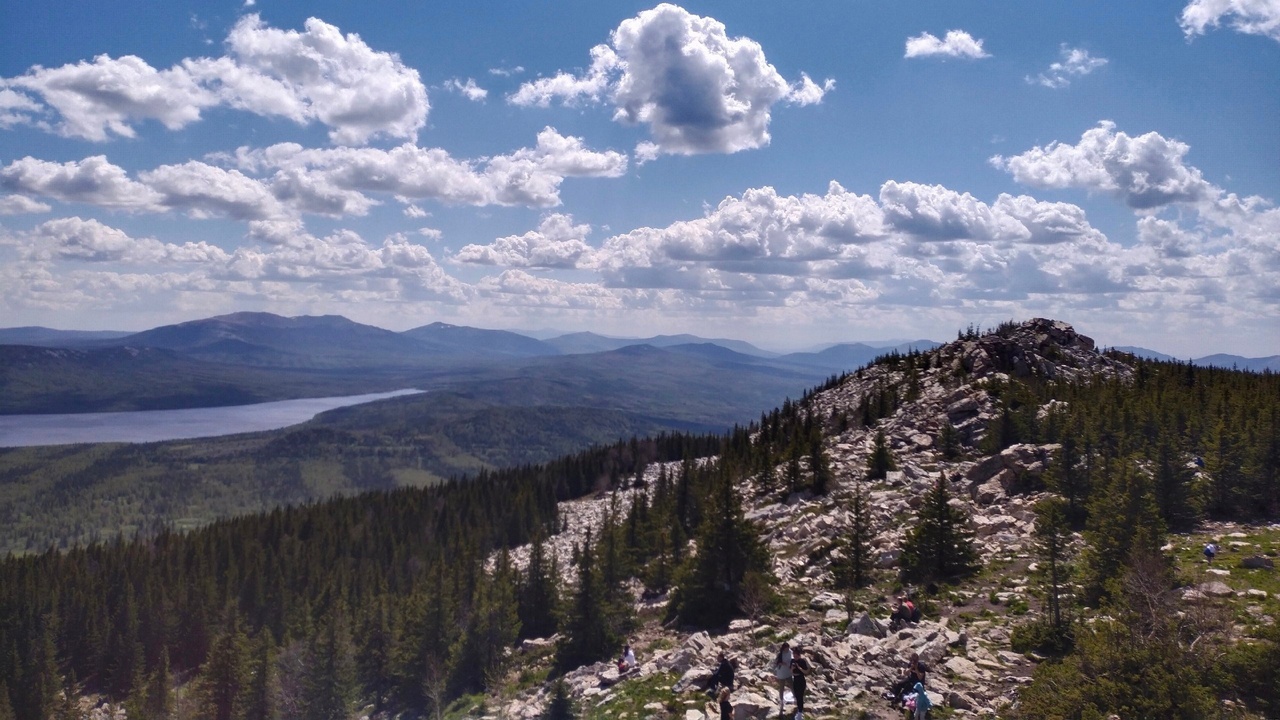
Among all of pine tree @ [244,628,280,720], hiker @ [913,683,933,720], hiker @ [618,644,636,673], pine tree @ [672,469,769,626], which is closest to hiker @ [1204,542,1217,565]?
hiker @ [913,683,933,720]

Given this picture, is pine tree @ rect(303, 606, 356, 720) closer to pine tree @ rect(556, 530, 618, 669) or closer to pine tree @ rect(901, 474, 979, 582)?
pine tree @ rect(556, 530, 618, 669)

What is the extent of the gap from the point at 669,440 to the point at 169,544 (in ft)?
338

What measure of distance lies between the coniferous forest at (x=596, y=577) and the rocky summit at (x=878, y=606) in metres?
2.20

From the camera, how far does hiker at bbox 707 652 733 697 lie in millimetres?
26922

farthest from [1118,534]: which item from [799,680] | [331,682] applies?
[331,682]

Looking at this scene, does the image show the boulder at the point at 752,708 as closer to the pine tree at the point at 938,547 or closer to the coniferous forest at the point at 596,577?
the coniferous forest at the point at 596,577

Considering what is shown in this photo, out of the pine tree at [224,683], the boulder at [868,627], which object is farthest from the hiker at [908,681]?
the pine tree at [224,683]

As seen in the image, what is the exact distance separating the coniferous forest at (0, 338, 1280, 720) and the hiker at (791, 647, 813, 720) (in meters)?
7.33

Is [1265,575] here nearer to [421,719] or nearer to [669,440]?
[421,719]

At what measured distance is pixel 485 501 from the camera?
419 feet

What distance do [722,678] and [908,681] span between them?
725 cm

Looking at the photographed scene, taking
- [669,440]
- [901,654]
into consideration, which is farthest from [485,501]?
[901,654]

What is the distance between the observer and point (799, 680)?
79.0 ft

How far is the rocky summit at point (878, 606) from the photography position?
25.6 metres
